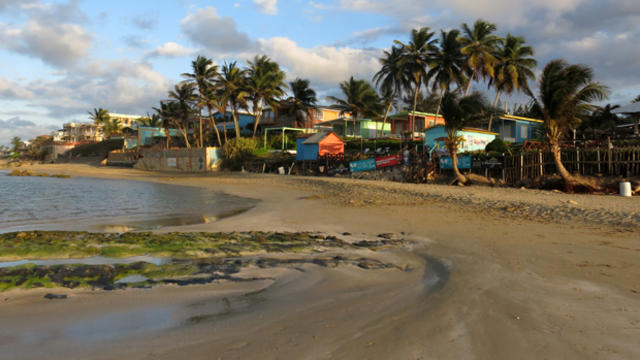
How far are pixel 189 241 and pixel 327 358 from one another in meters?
5.61

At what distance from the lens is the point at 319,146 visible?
99.3ft

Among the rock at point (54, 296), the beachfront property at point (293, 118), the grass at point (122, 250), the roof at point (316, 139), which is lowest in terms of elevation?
the rock at point (54, 296)

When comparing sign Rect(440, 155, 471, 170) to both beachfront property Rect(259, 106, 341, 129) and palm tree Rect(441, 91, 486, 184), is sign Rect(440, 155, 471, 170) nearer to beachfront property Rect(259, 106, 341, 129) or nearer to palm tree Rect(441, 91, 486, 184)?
palm tree Rect(441, 91, 486, 184)

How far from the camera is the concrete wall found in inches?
1555

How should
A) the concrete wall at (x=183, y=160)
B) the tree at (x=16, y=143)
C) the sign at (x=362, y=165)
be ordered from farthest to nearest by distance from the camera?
the tree at (x=16, y=143)
the concrete wall at (x=183, y=160)
the sign at (x=362, y=165)

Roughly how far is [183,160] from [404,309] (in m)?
41.4

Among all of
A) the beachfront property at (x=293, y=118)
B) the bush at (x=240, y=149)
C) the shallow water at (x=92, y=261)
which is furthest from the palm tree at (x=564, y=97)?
the beachfront property at (x=293, y=118)

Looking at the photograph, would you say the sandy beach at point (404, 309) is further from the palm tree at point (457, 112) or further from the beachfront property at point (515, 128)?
the beachfront property at point (515, 128)

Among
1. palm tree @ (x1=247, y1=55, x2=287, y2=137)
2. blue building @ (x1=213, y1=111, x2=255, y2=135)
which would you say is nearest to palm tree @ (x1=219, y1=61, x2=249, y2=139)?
palm tree @ (x1=247, y1=55, x2=287, y2=137)

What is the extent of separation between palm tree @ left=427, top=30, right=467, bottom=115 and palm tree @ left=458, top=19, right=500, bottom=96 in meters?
0.72

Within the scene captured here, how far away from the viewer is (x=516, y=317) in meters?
3.65

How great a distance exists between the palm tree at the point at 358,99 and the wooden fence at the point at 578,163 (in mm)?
26865

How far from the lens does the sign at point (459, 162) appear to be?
20281mm

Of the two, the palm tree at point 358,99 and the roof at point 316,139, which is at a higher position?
the palm tree at point 358,99
